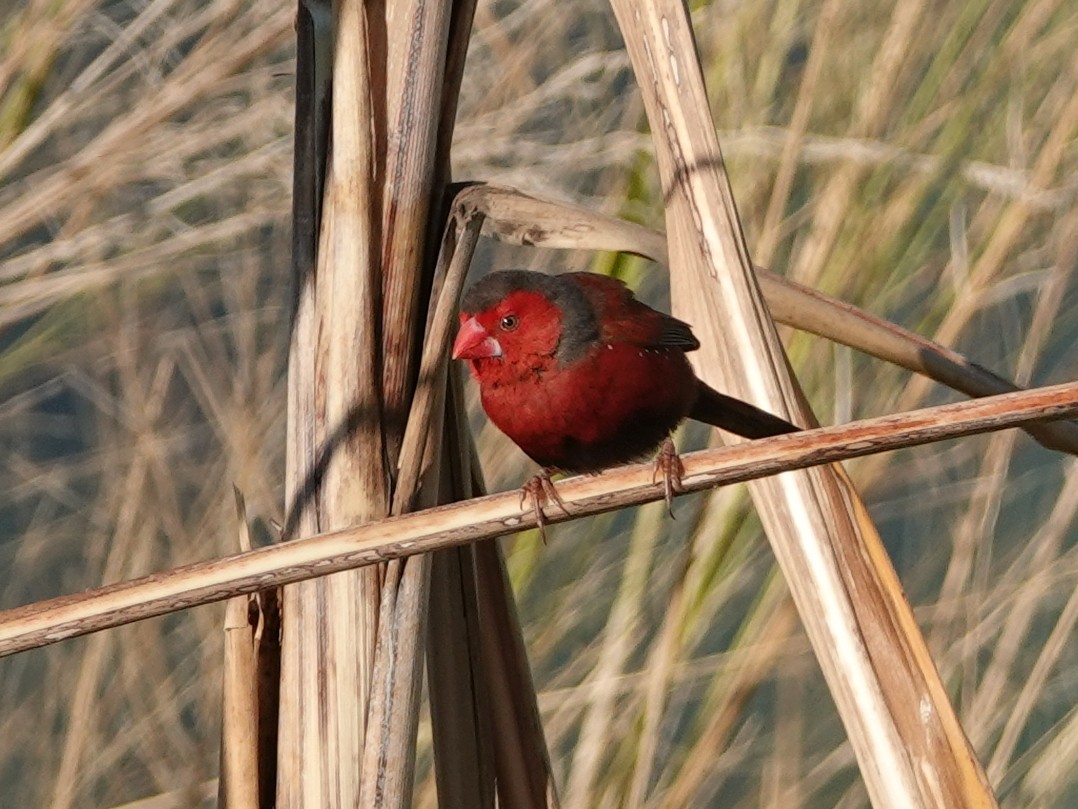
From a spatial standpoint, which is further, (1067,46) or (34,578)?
(34,578)

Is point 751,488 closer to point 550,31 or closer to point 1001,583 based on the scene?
point 1001,583

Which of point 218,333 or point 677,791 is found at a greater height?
point 218,333

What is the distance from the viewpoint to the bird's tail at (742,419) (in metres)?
1.80

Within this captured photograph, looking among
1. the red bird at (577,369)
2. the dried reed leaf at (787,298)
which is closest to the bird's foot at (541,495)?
the red bird at (577,369)

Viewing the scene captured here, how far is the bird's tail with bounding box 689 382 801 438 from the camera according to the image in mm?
1802

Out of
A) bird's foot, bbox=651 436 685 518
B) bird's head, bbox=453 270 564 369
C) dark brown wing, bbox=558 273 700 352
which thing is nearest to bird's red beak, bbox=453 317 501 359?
bird's head, bbox=453 270 564 369

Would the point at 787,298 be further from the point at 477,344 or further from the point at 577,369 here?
the point at 477,344

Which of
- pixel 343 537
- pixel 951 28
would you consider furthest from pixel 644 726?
pixel 951 28

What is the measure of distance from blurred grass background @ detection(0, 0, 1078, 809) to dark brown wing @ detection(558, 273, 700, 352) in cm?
11

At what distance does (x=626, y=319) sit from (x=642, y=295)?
1.25 metres

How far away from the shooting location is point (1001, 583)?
3076mm

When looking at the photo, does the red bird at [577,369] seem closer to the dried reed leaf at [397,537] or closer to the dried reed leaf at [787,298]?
the dried reed leaf at [787,298]

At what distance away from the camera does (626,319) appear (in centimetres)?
272

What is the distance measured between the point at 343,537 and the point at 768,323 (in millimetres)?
628
